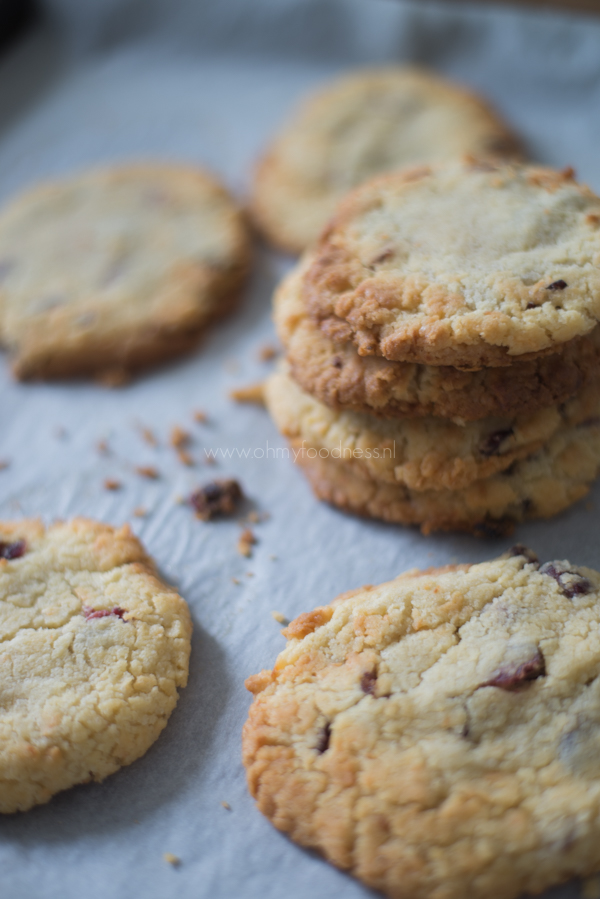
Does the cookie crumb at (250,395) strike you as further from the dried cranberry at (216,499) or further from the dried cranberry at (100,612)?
the dried cranberry at (100,612)

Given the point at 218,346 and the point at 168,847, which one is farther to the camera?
the point at 218,346

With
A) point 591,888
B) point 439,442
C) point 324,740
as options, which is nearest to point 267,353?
point 439,442

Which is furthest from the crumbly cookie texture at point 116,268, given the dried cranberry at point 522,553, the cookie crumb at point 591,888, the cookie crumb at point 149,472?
the cookie crumb at point 591,888

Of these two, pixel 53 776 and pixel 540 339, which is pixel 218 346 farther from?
pixel 53 776

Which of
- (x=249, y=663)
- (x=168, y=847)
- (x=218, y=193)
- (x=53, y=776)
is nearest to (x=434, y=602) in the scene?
(x=249, y=663)

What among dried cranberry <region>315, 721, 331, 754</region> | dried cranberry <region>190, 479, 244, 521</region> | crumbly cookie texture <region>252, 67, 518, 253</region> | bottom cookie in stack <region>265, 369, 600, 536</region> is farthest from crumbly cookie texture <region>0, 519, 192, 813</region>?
crumbly cookie texture <region>252, 67, 518, 253</region>

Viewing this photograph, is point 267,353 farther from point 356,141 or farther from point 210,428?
point 356,141

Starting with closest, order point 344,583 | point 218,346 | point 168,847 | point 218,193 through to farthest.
Answer: point 168,847
point 344,583
point 218,346
point 218,193
